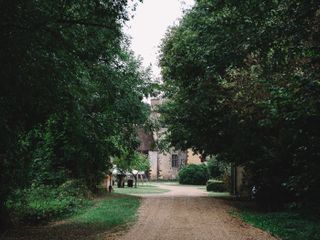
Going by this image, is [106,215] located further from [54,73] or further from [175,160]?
[175,160]

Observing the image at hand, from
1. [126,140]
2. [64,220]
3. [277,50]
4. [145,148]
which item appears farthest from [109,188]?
[145,148]

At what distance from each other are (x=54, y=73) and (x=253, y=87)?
26.4ft

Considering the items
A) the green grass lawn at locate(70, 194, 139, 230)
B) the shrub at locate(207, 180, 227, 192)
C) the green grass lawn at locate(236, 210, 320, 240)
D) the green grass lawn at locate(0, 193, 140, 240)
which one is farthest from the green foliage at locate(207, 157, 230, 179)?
the green grass lawn at locate(236, 210, 320, 240)

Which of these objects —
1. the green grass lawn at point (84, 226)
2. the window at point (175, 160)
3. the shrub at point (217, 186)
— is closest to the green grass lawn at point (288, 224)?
the green grass lawn at point (84, 226)

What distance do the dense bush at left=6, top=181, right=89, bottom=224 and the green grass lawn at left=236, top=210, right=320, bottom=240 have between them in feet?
23.8

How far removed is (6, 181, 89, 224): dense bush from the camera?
15.9m

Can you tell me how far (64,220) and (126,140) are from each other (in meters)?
6.08

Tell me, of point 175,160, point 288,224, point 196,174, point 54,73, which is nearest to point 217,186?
point 196,174

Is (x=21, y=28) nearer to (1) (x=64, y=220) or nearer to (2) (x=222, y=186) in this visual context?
(1) (x=64, y=220)

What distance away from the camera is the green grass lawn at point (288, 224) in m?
13.0

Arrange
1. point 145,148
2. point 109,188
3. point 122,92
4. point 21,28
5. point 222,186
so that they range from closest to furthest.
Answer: point 21,28 → point 122,92 → point 109,188 → point 222,186 → point 145,148

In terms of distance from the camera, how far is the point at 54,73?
380 inches

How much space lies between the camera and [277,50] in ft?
32.8

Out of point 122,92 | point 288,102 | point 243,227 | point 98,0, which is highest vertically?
point 98,0
